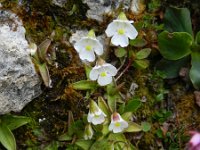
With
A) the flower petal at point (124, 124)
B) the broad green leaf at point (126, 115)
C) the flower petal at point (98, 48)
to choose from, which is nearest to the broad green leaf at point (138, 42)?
the flower petal at point (98, 48)

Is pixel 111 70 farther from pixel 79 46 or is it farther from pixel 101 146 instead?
pixel 101 146

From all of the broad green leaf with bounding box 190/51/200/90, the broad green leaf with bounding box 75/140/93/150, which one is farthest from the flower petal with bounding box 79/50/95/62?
the broad green leaf with bounding box 190/51/200/90

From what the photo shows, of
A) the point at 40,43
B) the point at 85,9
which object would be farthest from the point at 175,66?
the point at 40,43

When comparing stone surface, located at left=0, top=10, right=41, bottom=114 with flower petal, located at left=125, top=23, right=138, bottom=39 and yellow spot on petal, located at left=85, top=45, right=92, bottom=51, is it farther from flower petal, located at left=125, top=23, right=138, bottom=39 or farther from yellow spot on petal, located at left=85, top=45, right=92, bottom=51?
flower petal, located at left=125, top=23, right=138, bottom=39

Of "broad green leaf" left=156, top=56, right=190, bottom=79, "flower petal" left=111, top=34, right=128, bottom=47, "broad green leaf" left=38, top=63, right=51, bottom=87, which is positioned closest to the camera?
"broad green leaf" left=38, top=63, right=51, bottom=87

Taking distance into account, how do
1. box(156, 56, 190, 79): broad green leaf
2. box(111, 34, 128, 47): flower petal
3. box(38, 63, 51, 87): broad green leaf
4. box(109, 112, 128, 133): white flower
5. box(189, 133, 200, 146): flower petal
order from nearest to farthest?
box(189, 133, 200, 146): flower petal
box(109, 112, 128, 133): white flower
box(38, 63, 51, 87): broad green leaf
box(111, 34, 128, 47): flower petal
box(156, 56, 190, 79): broad green leaf

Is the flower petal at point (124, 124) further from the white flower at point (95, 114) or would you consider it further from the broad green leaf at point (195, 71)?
the broad green leaf at point (195, 71)
